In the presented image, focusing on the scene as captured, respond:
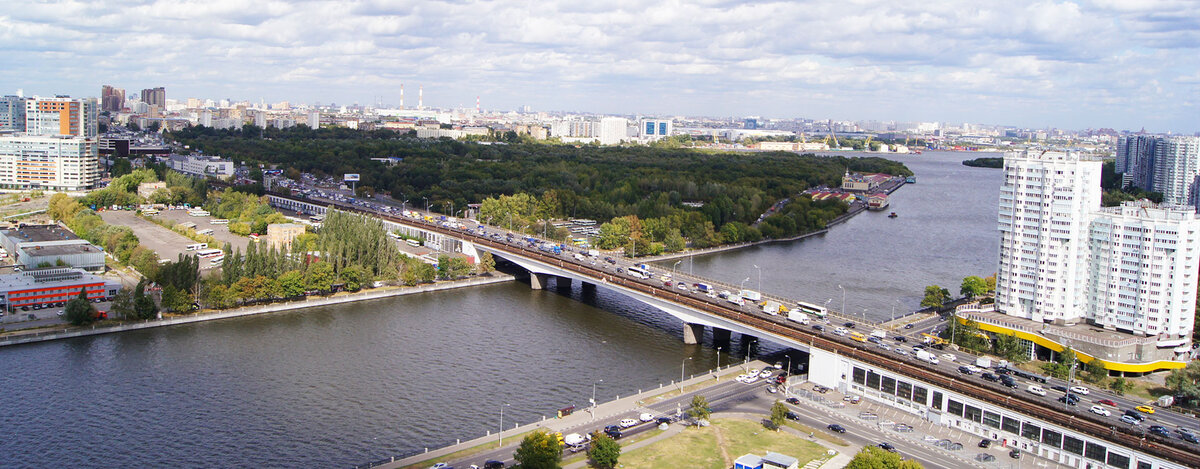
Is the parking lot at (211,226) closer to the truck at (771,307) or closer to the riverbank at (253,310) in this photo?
the riverbank at (253,310)

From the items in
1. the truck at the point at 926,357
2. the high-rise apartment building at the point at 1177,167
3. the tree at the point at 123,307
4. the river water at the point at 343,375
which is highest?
the high-rise apartment building at the point at 1177,167

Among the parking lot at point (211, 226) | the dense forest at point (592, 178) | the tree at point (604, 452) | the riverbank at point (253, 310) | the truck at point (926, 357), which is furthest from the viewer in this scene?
the dense forest at point (592, 178)

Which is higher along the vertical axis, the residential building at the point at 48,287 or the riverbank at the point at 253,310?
the residential building at the point at 48,287

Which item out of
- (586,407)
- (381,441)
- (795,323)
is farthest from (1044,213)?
(381,441)

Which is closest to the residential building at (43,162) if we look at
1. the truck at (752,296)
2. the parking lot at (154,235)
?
the parking lot at (154,235)

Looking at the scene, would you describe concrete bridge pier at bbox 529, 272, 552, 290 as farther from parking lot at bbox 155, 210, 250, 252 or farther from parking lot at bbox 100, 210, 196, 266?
parking lot at bbox 100, 210, 196, 266

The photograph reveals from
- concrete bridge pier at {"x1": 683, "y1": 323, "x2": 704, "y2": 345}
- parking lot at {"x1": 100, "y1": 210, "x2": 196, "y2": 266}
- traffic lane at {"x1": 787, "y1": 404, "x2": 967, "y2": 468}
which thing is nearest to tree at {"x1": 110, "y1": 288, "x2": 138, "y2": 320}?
parking lot at {"x1": 100, "y1": 210, "x2": 196, "y2": 266}

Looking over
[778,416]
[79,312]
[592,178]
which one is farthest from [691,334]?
[592,178]
